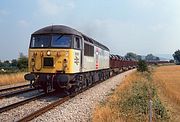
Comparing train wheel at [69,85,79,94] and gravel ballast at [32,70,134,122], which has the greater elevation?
train wheel at [69,85,79,94]

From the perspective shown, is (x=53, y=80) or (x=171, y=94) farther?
(x=171, y=94)

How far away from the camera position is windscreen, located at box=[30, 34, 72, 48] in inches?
685

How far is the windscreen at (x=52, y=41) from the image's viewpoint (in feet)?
57.1

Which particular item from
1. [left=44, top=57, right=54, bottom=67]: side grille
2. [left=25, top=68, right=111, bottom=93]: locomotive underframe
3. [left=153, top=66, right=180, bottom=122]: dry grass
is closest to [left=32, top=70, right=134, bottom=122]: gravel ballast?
[left=25, top=68, right=111, bottom=93]: locomotive underframe

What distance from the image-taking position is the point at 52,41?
1753 cm

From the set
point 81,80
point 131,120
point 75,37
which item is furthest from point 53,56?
point 131,120

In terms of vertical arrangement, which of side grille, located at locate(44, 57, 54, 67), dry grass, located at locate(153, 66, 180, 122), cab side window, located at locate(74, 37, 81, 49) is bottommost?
dry grass, located at locate(153, 66, 180, 122)

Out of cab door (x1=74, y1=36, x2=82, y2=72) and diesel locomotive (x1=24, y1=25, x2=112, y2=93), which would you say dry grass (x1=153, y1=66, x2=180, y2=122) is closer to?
cab door (x1=74, y1=36, x2=82, y2=72)

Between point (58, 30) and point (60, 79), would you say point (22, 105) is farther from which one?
point (58, 30)

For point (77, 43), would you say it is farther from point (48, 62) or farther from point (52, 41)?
point (48, 62)

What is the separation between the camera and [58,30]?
58.2ft

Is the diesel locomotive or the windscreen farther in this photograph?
the windscreen

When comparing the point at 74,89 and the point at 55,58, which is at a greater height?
the point at 55,58

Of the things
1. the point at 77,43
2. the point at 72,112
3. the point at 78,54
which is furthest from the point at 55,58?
the point at 72,112
